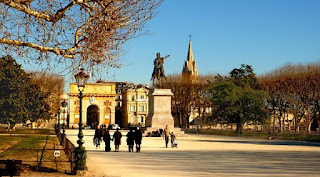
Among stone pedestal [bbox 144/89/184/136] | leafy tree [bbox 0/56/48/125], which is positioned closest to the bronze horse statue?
stone pedestal [bbox 144/89/184/136]

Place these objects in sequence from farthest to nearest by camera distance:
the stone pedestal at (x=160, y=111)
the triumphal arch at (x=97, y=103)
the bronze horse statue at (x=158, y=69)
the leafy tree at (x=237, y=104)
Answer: the triumphal arch at (x=97, y=103) < the leafy tree at (x=237, y=104) < the bronze horse statue at (x=158, y=69) < the stone pedestal at (x=160, y=111)

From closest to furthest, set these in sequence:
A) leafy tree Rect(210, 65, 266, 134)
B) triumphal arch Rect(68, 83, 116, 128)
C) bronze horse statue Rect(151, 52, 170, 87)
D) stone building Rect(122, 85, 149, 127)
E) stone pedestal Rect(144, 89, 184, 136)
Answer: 1. stone pedestal Rect(144, 89, 184, 136)
2. bronze horse statue Rect(151, 52, 170, 87)
3. leafy tree Rect(210, 65, 266, 134)
4. triumphal arch Rect(68, 83, 116, 128)
5. stone building Rect(122, 85, 149, 127)

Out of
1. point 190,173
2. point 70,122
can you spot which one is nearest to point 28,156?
point 190,173

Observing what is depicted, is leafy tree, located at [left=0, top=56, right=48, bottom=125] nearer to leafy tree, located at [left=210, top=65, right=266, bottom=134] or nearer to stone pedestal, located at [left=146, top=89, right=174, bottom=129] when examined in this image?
Answer: stone pedestal, located at [left=146, top=89, right=174, bottom=129]

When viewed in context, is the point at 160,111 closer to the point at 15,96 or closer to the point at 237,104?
the point at 237,104

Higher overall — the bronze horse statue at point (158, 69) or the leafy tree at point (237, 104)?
the bronze horse statue at point (158, 69)

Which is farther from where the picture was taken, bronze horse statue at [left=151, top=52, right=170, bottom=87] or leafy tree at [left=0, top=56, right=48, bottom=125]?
leafy tree at [left=0, top=56, right=48, bottom=125]

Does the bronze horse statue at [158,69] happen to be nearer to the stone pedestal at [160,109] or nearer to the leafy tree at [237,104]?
the stone pedestal at [160,109]

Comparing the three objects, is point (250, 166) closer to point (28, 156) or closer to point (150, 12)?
point (150, 12)

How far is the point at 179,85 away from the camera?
8356 cm

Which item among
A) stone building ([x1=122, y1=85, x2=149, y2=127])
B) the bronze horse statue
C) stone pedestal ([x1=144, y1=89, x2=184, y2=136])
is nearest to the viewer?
stone pedestal ([x1=144, y1=89, x2=184, y2=136])

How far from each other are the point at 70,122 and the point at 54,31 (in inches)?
3901

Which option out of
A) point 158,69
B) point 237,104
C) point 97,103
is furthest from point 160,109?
point 97,103

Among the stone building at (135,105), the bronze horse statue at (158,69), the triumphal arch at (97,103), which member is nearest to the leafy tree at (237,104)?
the bronze horse statue at (158,69)
